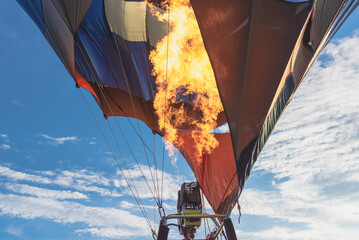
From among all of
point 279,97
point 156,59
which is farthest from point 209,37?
point 156,59

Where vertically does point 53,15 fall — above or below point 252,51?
above

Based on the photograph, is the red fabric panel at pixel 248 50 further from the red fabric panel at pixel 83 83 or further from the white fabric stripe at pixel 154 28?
the red fabric panel at pixel 83 83

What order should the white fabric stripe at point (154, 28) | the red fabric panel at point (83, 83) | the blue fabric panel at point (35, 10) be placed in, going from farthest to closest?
Answer: the red fabric panel at point (83, 83) < the white fabric stripe at point (154, 28) < the blue fabric panel at point (35, 10)

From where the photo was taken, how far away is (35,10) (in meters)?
7.90

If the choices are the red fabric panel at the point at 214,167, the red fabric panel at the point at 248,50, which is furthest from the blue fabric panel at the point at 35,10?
the red fabric panel at the point at 214,167

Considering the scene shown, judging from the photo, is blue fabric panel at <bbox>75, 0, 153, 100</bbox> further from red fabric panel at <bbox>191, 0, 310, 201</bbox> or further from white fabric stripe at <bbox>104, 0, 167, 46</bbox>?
red fabric panel at <bbox>191, 0, 310, 201</bbox>

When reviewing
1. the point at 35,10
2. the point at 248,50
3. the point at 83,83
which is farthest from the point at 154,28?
the point at 248,50

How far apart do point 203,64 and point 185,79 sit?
0.73 meters

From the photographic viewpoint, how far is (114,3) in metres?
8.05

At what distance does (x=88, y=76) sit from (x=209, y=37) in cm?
493

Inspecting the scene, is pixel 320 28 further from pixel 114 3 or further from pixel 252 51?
pixel 114 3

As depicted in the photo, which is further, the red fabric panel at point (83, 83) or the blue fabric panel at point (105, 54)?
the red fabric panel at point (83, 83)

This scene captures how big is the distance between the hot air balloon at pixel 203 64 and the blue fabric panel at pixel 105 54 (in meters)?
0.03

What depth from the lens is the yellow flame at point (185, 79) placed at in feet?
27.0
